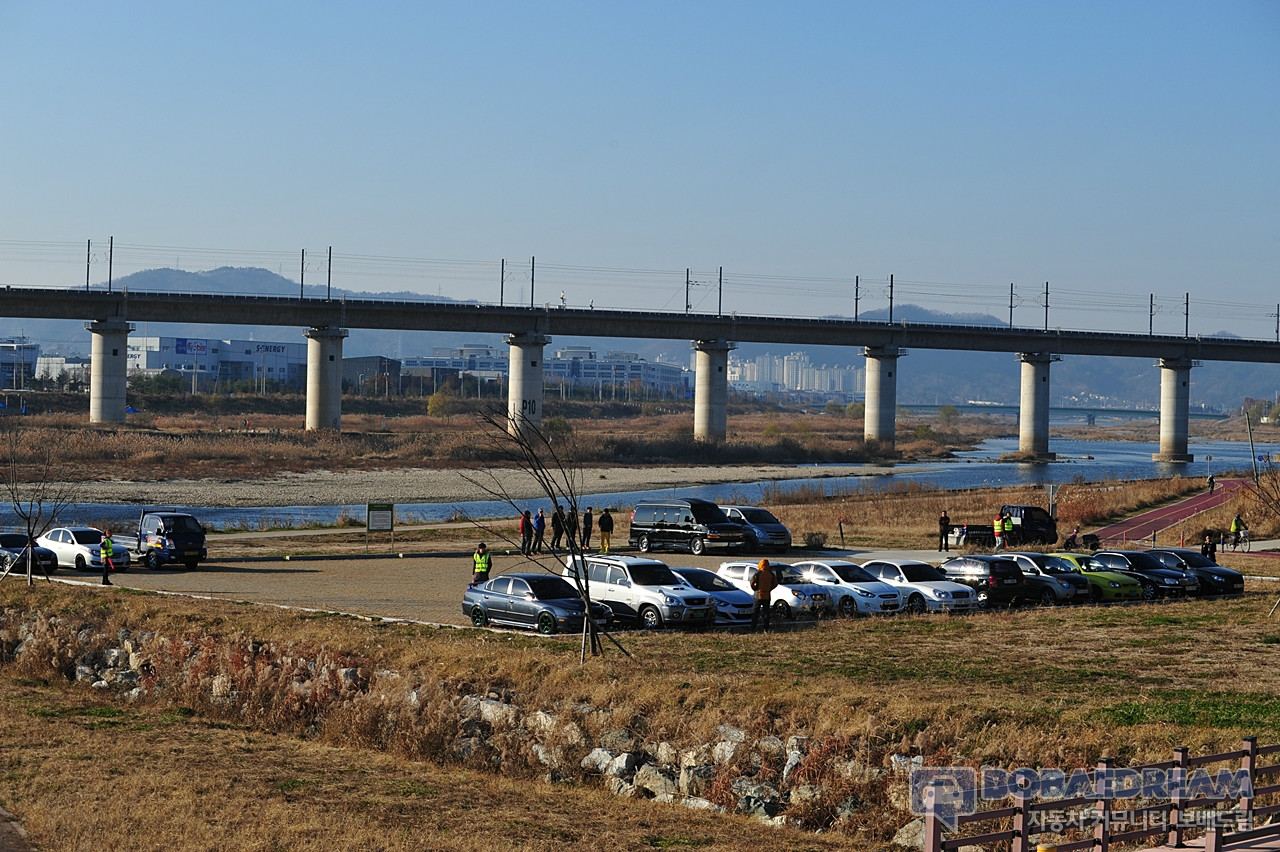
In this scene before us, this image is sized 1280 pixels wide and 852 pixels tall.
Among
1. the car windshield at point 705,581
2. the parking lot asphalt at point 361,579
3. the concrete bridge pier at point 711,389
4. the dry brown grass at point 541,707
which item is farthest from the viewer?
the concrete bridge pier at point 711,389

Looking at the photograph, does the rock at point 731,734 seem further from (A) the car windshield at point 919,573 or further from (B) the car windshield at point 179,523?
(B) the car windshield at point 179,523

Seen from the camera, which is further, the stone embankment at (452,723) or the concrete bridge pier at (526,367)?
the concrete bridge pier at (526,367)

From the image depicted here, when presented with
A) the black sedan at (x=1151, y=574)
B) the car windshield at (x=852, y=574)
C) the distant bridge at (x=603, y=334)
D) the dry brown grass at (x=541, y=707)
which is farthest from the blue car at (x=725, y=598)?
the distant bridge at (x=603, y=334)

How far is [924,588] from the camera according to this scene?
34906 mm

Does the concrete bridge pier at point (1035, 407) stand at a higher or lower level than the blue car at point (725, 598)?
higher

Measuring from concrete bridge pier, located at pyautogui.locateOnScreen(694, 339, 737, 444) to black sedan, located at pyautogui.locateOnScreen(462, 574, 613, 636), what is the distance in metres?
110

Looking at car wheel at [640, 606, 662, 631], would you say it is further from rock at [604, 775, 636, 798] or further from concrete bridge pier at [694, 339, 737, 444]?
concrete bridge pier at [694, 339, 737, 444]

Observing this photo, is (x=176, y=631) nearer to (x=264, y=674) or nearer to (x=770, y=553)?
(x=264, y=674)

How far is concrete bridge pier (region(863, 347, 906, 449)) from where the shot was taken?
151 m

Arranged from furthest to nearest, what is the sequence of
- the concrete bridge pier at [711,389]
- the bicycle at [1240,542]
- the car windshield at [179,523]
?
the concrete bridge pier at [711,389] < the bicycle at [1240,542] < the car windshield at [179,523]

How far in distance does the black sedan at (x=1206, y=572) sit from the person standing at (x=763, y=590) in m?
15.1

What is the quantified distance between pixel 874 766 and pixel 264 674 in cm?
1271

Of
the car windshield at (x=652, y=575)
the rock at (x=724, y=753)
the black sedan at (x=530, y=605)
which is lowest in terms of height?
the rock at (x=724, y=753)

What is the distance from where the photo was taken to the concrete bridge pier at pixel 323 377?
127438 mm
